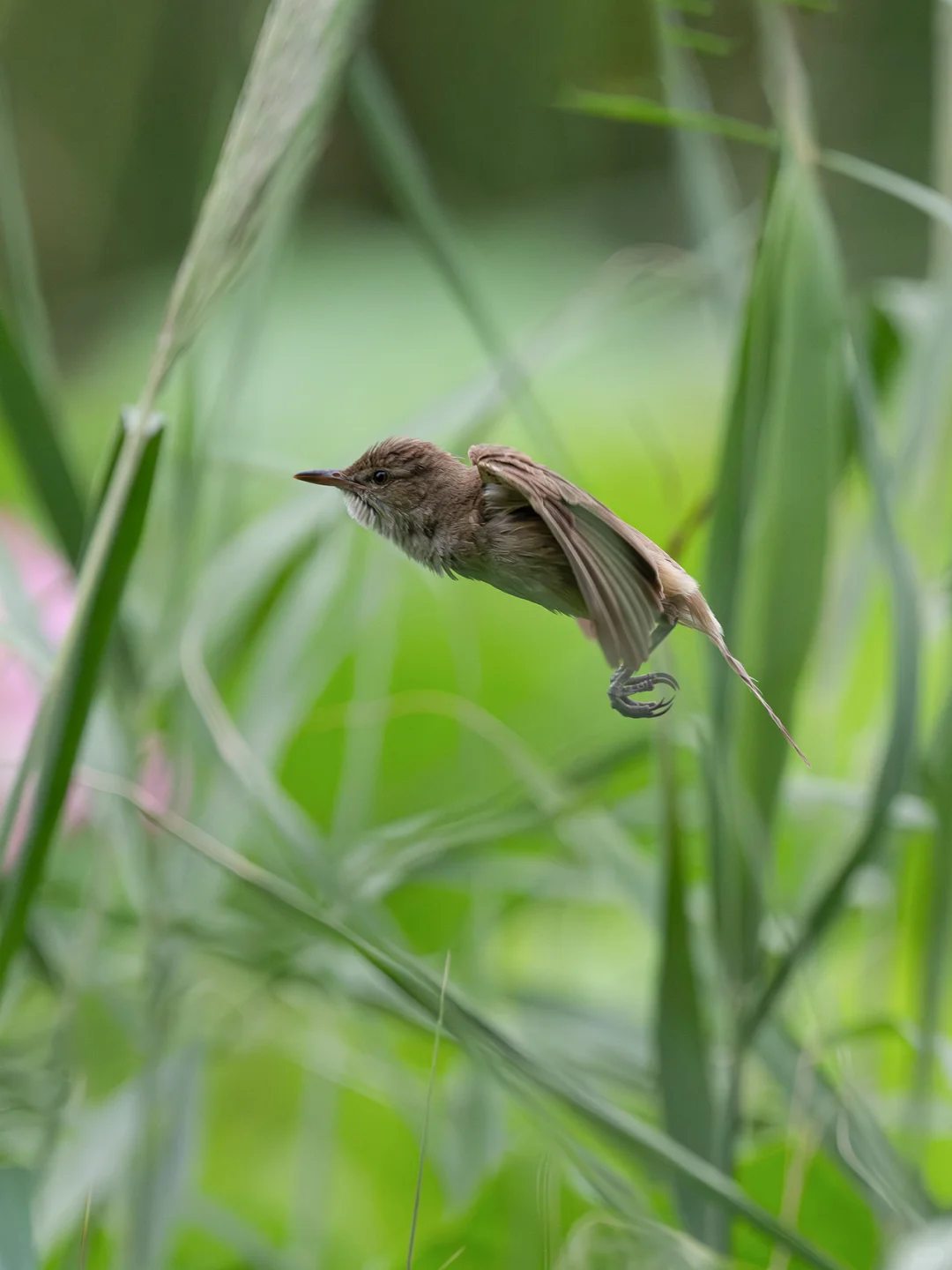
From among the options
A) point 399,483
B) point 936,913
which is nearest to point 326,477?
point 399,483

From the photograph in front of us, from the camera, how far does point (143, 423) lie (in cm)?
23

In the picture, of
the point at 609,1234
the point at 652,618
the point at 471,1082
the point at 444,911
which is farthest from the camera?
the point at 444,911

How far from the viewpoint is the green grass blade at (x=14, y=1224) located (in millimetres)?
264

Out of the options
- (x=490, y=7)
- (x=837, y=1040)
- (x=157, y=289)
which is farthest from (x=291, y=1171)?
(x=157, y=289)

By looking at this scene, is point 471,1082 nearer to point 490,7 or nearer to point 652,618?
point 652,618

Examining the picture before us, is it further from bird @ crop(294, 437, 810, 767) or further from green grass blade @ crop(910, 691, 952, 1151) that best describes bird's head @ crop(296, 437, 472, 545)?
green grass blade @ crop(910, 691, 952, 1151)

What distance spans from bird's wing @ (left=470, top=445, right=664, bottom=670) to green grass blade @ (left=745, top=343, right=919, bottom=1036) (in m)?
0.18

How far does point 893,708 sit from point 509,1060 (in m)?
0.14

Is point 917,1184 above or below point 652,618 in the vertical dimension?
below

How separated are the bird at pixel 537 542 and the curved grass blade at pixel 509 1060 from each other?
0.08 meters

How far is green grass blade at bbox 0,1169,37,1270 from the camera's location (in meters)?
0.26

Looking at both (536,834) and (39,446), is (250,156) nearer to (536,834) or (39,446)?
(39,446)

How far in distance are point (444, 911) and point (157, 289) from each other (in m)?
1.34

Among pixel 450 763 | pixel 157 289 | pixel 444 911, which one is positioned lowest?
pixel 444 911
